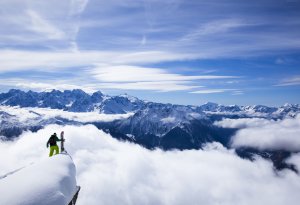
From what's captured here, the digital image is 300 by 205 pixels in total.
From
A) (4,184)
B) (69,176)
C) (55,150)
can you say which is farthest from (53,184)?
(55,150)

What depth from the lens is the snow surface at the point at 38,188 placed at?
8.84 meters

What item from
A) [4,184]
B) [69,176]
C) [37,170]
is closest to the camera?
[4,184]

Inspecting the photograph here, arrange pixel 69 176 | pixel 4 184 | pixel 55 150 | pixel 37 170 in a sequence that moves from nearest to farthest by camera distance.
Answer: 1. pixel 4 184
2. pixel 37 170
3. pixel 69 176
4. pixel 55 150

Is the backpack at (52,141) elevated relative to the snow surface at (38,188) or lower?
lower

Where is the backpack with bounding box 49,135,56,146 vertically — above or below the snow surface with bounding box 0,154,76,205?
below

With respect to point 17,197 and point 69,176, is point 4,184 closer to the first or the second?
point 17,197

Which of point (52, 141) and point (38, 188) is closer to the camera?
point (38, 188)

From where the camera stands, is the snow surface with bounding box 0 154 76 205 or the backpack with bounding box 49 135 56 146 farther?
the backpack with bounding box 49 135 56 146

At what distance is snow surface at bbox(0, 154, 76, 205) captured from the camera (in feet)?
29.0

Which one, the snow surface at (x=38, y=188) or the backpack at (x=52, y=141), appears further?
the backpack at (x=52, y=141)

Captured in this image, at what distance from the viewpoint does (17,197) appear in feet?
29.0

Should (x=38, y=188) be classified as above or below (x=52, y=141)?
above

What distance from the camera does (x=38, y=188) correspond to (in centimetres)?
979

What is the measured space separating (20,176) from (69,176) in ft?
7.53
